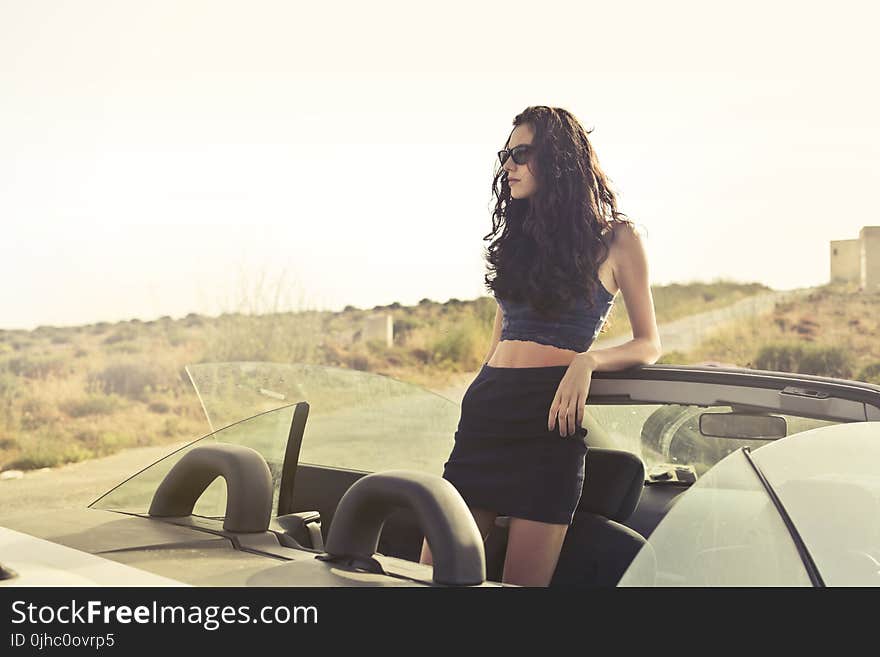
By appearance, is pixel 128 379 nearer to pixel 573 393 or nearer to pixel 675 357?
pixel 675 357

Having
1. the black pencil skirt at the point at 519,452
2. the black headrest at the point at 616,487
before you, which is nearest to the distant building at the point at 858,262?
the black headrest at the point at 616,487

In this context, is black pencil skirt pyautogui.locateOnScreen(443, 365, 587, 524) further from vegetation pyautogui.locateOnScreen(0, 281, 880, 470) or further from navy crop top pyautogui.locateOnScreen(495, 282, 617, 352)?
vegetation pyautogui.locateOnScreen(0, 281, 880, 470)

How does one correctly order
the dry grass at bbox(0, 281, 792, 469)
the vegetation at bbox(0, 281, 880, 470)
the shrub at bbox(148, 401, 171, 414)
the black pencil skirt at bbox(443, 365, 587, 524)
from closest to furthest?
the black pencil skirt at bbox(443, 365, 587, 524), the dry grass at bbox(0, 281, 792, 469), the vegetation at bbox(0, 281, 880, 470), the shrub at bbox(148, 401, 171, 414)

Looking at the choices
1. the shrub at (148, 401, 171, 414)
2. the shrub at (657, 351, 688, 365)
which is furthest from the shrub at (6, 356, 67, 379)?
the shrub at (657, 351, 688, 365)

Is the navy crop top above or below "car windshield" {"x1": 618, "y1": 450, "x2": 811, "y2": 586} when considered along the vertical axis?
above

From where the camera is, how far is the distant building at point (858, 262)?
37.2 meters

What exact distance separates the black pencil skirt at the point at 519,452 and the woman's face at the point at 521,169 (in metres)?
0.53

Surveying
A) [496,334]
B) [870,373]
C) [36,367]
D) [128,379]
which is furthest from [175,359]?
[496,334]

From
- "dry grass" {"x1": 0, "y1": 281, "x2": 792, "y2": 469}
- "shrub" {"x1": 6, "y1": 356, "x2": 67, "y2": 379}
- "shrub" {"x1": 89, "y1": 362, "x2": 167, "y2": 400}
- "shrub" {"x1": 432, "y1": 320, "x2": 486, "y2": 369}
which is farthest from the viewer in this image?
"shrub" {"x1": 432, "y1": 320, "x2": 486, "y2": 369}

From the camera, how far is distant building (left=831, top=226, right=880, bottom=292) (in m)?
37.2

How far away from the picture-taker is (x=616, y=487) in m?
2.64

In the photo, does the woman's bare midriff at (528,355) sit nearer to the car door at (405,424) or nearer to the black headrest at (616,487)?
the car door at (405,424)

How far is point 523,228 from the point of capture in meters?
2.90
